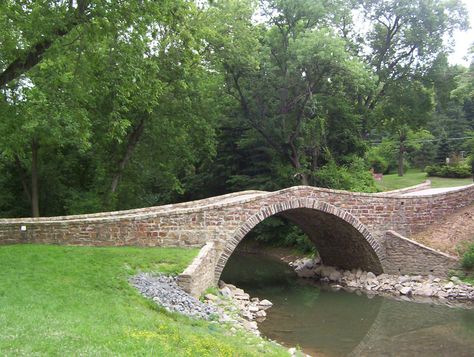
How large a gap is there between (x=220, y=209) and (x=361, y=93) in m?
19.0

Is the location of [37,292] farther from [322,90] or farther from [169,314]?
[322,90]

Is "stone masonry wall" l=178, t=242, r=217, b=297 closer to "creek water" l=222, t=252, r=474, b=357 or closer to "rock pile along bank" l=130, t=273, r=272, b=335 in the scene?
"rock pile along bank" l=130, t=273, r=272, b=335

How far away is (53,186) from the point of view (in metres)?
23.8

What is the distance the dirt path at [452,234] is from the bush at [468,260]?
1.84 feet

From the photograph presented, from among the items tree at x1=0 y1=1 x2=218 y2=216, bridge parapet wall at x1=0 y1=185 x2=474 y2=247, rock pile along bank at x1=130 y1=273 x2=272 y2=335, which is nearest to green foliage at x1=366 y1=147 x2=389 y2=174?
bridge parapet wall at x1=0 y1=185 x2=474 y2=247

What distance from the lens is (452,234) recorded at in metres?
19.8

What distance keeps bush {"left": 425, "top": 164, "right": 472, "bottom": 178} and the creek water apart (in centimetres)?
2278

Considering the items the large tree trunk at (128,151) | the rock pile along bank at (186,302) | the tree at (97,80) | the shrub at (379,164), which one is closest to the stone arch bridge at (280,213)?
the rock pile along bank at (186,302)

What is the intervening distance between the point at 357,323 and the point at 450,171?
27.6m

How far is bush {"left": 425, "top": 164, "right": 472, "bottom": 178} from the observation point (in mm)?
38062

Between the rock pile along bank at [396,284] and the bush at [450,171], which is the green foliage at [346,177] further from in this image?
the bush at [450,171]

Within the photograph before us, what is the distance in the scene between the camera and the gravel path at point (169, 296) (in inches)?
419

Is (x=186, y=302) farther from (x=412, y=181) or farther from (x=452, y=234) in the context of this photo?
(x=412, y=181)

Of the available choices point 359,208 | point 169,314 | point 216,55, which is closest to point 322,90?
point 216,55
